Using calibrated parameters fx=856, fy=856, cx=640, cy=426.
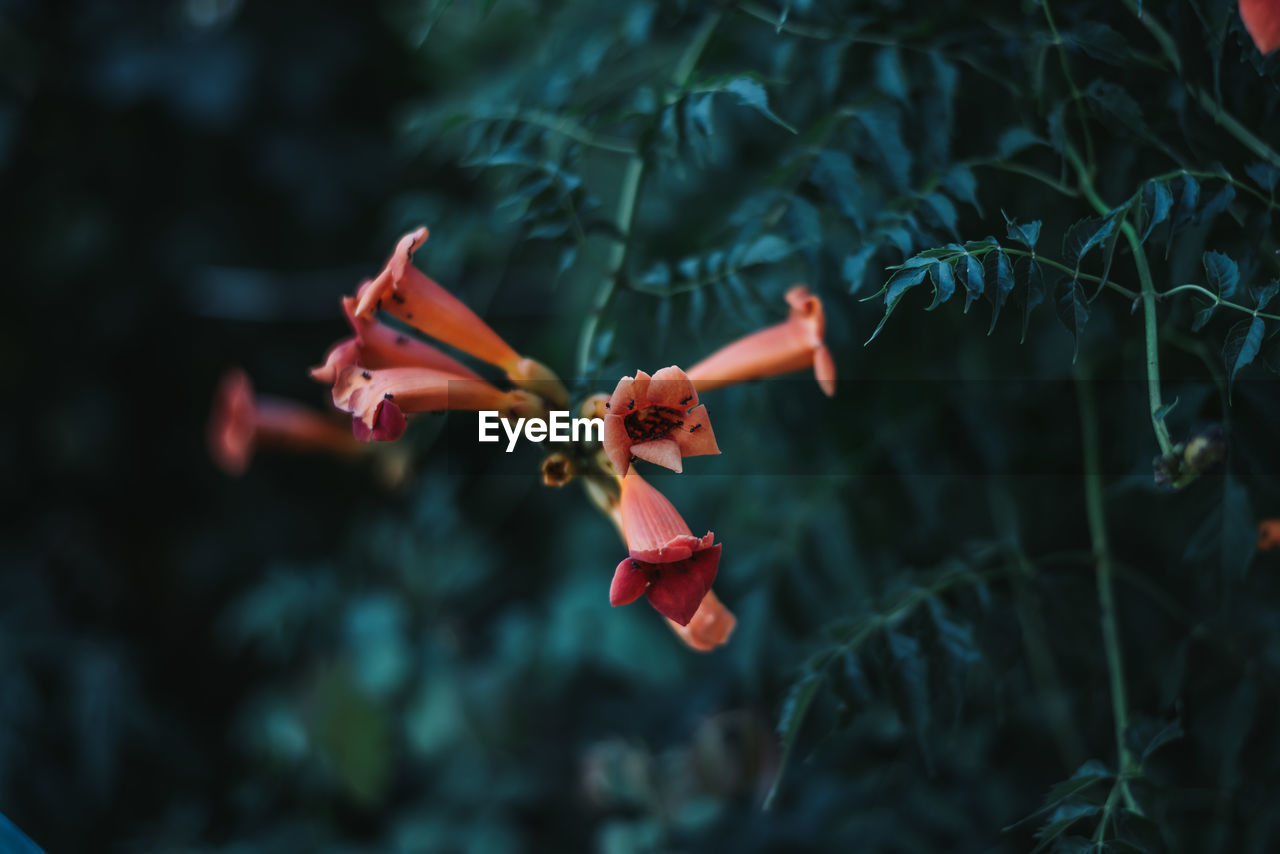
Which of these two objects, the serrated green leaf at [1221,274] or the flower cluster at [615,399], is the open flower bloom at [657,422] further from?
the serrated green leaf at [1221,274]

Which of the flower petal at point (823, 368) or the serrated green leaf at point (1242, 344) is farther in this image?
the flower petal at point (823, 368)

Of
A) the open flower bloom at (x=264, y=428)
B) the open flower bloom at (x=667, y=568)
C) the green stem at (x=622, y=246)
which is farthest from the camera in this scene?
the open flower bloom at (x=264, y=428)

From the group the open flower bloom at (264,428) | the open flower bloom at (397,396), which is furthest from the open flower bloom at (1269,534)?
the open flower bloom at (264,428)

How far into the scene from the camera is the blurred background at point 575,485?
1398 millimetres

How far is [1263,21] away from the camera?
1.07m

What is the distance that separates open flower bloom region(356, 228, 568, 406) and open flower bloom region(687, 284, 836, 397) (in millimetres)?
261

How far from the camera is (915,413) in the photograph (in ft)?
5.91

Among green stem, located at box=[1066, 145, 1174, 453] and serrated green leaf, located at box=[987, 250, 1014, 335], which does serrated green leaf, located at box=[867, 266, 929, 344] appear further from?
green stem, located at box=[1066, 145, 1174, 453]

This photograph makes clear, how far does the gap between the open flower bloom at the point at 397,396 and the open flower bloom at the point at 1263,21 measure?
1.13m

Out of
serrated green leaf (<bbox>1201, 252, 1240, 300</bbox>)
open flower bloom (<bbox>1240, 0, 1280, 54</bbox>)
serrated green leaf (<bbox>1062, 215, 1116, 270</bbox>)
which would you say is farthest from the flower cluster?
open flower bloom (<bbox>1240, 0, 1280, 54</bbox>)

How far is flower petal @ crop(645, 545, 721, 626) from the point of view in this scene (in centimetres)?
111

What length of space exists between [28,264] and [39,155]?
388 mm

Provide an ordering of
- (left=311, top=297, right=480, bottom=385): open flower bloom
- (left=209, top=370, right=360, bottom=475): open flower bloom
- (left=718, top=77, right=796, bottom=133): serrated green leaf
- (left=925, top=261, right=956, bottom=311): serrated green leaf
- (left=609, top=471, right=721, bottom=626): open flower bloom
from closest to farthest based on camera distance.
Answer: (left=925, top=261, right=956, bottom=311): serrated green leaf
(left=609, top=471, right=721, bottom=626): open flower bloom
(left=718, top=77, right=796, bottom=133): serrated green leaf
(left=311, top=297, right=480, bottom=385): open flower bloom
(left=209, top=370, right=360, bottom=475): open flower bloom

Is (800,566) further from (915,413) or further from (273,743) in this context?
(273,743)
